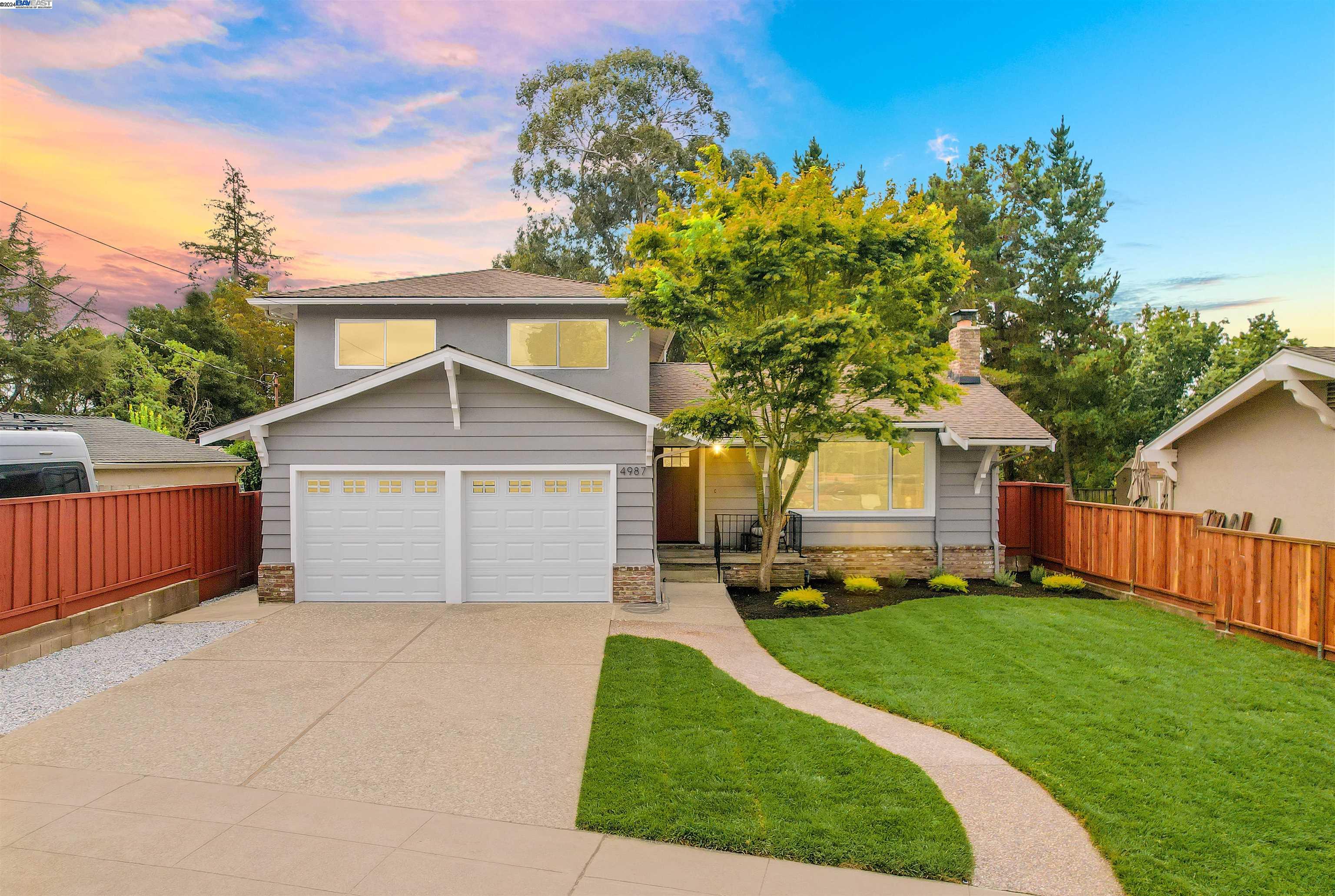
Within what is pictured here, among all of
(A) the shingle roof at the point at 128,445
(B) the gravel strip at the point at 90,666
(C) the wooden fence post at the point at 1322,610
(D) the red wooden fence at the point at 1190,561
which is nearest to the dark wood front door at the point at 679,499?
(D) the red wooden fence at the point at 1190,561

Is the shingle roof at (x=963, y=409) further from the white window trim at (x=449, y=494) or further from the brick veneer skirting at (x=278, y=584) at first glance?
the brick veneer skirting at (x=278, y=584)

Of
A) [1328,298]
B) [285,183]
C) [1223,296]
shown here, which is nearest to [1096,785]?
[1328,298]

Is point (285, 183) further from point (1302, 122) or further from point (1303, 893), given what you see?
point (1302, 122)

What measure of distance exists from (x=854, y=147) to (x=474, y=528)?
22.6 meters

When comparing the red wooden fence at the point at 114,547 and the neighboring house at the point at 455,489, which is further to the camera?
the neighboring house at the point at 455,489

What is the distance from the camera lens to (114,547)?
9211 millimetres

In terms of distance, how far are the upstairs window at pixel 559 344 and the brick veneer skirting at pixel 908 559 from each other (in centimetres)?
572

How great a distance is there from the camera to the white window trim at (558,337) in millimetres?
13445

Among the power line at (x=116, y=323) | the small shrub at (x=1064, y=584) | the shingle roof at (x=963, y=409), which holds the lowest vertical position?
the small shrub at (x=1064, y=584)

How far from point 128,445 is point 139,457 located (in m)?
1.04

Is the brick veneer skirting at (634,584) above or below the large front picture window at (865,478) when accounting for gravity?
below

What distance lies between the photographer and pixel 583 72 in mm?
30812

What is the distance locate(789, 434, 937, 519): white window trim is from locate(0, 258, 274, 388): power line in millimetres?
27152

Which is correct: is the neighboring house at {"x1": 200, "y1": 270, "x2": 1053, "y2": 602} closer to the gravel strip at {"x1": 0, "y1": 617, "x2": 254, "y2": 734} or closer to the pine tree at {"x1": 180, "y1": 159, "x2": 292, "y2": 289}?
the gravel strip at {"x1": 0, "y1": 617, "x2": 254, "y2": 734}
